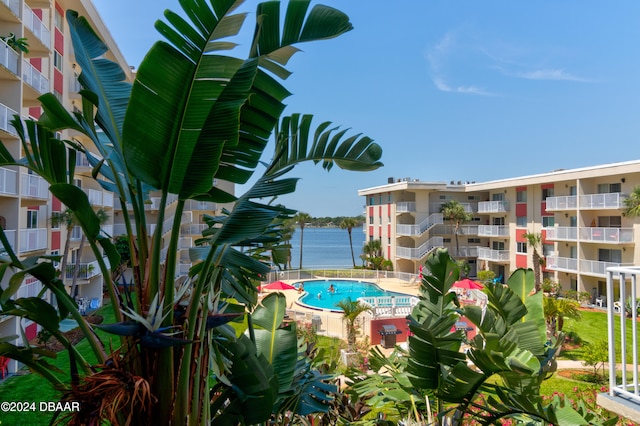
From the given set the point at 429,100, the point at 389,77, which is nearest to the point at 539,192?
the point at 429,100

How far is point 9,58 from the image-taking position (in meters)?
13.9

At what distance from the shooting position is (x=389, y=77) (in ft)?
34.3

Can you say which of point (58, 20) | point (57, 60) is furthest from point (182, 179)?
point (58, 20)

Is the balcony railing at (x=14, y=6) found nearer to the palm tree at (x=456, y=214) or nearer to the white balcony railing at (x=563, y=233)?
the white balcony railing at (x=563, y=233)

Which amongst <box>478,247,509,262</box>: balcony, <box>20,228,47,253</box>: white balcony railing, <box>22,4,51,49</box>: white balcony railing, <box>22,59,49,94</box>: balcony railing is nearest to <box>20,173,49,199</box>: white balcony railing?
<box>20,228,47,253</box>: white balcony railing

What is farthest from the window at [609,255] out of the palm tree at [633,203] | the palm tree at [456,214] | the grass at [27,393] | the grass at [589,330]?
the grass at [27,393]

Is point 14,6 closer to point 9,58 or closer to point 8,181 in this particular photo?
point 9,58

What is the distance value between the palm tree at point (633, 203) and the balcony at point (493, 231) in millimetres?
11493

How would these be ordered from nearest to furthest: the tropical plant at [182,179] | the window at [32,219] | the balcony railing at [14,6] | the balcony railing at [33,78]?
the tropical plant at [182,179] < the balcony railing at [14,6] < the balcony railing at [33,78] < the window at [32,219]

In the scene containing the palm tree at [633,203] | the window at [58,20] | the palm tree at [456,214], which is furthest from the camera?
the palm tree at [456,214]

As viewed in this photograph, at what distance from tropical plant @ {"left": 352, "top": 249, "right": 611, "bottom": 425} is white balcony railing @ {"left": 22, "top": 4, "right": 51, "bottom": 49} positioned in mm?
17880

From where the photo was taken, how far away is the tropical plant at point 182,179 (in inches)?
97.3

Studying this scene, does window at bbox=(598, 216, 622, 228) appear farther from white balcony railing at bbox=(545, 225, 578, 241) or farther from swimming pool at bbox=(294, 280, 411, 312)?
swimming pool at bbox=(294, 280, 411, 312)

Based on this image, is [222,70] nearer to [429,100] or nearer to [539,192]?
[429,100]
